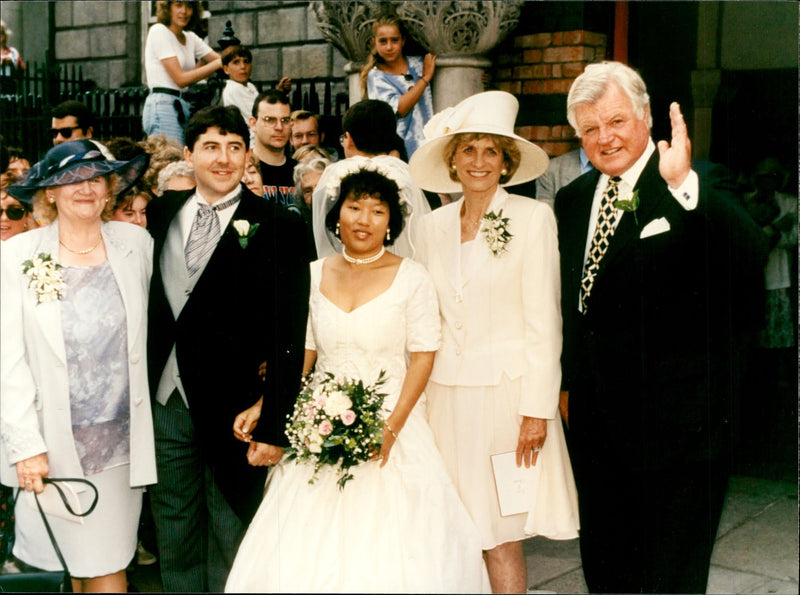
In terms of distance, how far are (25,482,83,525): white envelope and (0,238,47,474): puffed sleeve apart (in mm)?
185

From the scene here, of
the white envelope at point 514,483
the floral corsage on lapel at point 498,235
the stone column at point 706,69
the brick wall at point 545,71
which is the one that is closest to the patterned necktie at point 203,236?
the floral corsage on lapel at point 498,235

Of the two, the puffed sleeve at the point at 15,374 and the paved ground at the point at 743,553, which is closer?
the puffed sleeve at the point at 15,374

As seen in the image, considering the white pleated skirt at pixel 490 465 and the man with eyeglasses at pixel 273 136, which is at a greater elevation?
the man with eyeglasses at pixel 273 136

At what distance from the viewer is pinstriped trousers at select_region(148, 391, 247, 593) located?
14.0ft

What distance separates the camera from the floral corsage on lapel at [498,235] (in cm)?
406

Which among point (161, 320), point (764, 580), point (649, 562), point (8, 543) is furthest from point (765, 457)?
point (8, 543)

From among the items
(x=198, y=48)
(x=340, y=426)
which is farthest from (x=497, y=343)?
(x=198, y=48)

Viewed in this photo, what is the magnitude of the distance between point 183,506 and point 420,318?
52.7 inches

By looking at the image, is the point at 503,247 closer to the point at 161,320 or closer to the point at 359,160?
the point at 359,160

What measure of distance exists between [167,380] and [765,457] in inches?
149

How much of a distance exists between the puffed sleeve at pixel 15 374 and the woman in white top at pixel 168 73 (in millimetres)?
2478

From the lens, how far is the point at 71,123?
218 inches

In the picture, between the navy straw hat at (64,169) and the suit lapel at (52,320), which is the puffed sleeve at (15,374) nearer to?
the suit lapel at (52,320)

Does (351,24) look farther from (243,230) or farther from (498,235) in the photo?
(498,235)
